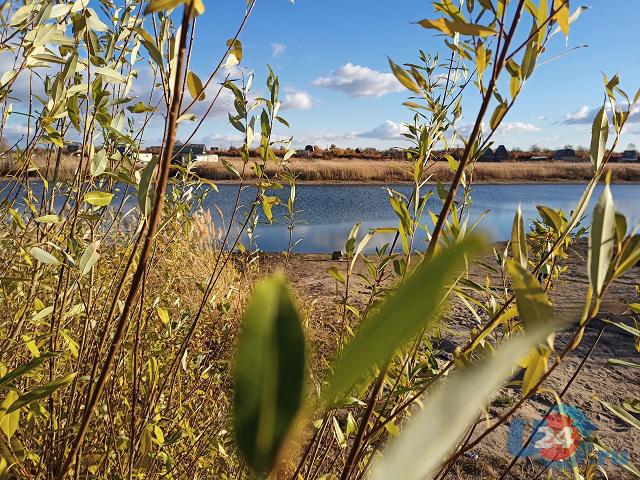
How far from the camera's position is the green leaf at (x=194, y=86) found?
1.95 feet

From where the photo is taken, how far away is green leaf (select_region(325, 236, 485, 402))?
0.37 ft

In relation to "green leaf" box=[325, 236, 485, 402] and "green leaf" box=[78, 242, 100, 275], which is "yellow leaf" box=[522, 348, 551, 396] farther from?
"green leaf" box=[78, 242, 100, 275]

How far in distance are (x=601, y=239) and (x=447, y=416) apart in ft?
0.78

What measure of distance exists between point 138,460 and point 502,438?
6.85ft

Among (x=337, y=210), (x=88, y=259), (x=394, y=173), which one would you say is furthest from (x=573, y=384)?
(x=394, y=173)

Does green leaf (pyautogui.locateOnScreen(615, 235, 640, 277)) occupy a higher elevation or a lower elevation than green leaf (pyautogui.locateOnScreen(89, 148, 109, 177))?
lower

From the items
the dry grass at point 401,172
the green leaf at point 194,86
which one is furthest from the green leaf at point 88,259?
the dry grass at point 401,172

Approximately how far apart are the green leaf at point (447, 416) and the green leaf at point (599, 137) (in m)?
0.59

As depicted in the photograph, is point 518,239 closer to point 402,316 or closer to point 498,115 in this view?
point 498,115

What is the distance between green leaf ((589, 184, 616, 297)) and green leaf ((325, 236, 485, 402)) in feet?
0.75

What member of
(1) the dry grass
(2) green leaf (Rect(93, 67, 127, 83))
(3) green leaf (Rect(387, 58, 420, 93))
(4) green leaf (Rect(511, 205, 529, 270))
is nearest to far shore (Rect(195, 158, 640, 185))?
(1) the dry grass

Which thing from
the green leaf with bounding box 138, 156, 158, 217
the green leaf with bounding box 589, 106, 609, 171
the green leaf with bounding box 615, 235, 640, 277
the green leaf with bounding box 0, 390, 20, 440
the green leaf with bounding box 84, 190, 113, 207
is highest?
the green leaf with bounding box 589, 106, 609, 171

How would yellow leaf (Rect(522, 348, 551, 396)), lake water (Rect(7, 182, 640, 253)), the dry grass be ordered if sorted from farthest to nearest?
the dry grass < lake water (Rect(7, 182, 640, 253)) < yellow leaf (Rect(522, 348, 551, 396))

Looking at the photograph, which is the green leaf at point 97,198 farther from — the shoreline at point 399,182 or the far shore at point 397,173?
the far shore at point 397,173
